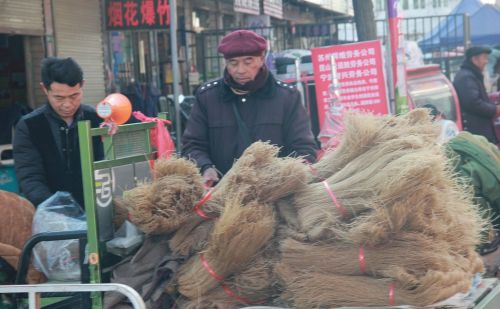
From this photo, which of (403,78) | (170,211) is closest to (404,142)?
(170,211)

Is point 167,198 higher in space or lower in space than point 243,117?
lower

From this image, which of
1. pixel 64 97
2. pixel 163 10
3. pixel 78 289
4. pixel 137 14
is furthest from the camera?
pixel 137 14

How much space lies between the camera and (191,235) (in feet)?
9.43

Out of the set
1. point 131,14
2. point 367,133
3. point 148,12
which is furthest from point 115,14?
point 367,133

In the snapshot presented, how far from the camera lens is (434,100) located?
8.56m

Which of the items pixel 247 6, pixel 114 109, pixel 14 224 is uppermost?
pixel 247 6

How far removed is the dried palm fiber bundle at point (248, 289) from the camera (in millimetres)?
2754

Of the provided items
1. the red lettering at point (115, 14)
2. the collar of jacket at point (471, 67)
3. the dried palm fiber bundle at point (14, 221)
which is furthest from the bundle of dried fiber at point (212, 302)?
the red lettering at point (115, 14)

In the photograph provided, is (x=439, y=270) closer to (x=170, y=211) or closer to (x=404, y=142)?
(x=404, y=142)

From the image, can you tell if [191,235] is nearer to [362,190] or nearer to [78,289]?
[78,289]

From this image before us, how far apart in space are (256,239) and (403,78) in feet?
17.1

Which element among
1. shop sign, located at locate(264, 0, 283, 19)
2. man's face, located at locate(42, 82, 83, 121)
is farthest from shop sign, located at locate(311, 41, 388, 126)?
shop sign, located at locate(264, 0, 283, 19)

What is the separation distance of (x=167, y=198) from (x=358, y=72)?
5.39 m

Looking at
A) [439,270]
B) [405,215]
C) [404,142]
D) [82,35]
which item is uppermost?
[82,35]
